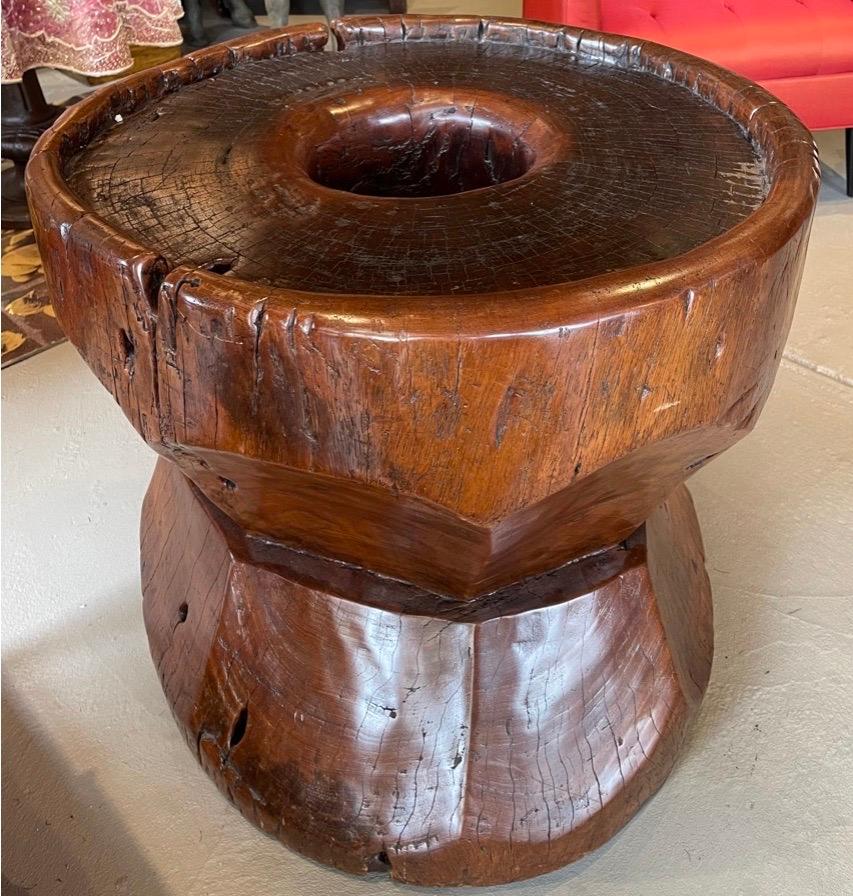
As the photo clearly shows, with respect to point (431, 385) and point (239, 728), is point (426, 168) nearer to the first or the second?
point (431, 385)

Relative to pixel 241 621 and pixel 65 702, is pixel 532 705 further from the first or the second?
pixel 65 702

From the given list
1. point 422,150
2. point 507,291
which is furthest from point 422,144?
point 507,291

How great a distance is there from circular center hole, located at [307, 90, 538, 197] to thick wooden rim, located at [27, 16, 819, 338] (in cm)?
25

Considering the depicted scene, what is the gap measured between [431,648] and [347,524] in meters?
0.20

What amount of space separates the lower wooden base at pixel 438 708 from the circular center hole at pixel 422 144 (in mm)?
465

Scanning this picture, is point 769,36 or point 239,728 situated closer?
point 239,728

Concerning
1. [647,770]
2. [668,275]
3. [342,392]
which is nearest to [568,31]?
[668,275]

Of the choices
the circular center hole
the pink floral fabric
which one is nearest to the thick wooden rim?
the circular center hole

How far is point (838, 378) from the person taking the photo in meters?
1.92

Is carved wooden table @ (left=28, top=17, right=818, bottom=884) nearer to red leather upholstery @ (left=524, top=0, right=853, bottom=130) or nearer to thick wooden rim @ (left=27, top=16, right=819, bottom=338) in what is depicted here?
thick wooden rim @ (left=27, top=16, right=819, bottom=338)

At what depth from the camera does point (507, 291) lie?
0.74 metres

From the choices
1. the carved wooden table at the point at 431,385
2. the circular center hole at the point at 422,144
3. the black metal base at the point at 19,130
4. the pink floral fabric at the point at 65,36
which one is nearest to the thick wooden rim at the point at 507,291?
the carved wooden table at the point at 431,385

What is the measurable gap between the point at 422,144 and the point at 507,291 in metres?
0.57

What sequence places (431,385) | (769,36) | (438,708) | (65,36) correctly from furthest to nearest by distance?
(769,36)
(65,36)
(438,708)
(431,385)
